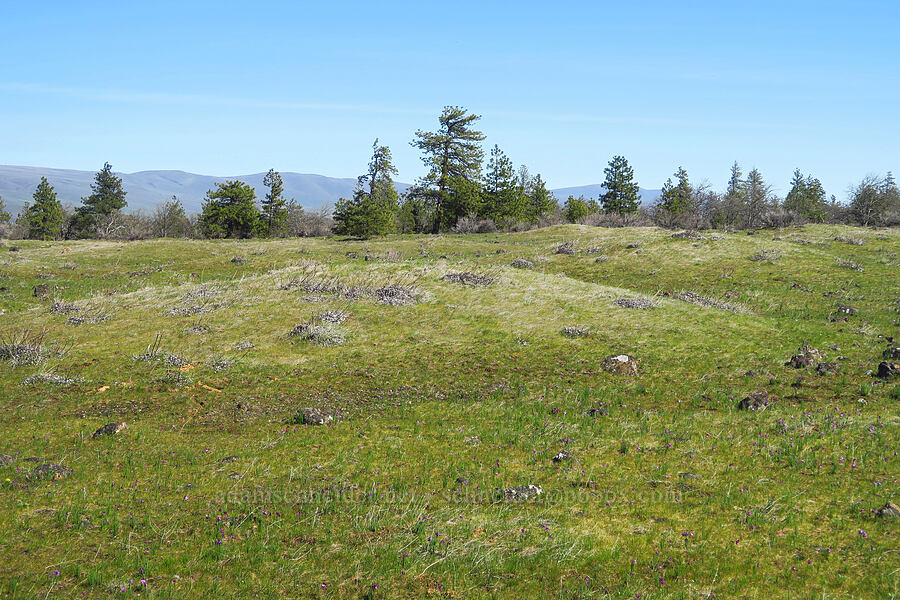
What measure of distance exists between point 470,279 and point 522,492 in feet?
63.3

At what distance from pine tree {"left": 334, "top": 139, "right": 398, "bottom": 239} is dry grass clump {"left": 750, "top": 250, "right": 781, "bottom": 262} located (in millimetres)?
43625

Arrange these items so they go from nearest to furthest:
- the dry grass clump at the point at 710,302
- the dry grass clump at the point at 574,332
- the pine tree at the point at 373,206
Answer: the dry grass clump at the point at 574,332
the dry grass clump at the point at 710,302
the pine tree at the point at 373,206

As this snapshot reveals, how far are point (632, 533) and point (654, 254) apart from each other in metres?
33.6

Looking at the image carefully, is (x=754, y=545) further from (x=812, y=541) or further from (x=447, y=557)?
(x=447, y=557)

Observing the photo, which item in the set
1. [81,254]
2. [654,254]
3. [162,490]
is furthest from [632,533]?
[81,254]

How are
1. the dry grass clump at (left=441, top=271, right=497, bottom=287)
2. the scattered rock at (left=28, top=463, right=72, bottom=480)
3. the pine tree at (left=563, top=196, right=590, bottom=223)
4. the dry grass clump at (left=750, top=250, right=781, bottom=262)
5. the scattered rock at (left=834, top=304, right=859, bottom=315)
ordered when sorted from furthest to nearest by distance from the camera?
the pine tree at (left=563, top=196, right=590, bottom=223), the dry grass clump at (left=750, top=250, right=781, bottom=262), the dry grass clump at (left=441, top=271, right=497, bottom=287), the scattered rock at (left=834, top=304, right=859, bottom=315), the scattered rock at (left=28, top=463, right=72, bottom=480)

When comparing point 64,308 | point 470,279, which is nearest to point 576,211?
point 470,279

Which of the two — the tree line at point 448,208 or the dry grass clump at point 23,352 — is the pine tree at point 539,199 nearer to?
the tree line at point 448,208

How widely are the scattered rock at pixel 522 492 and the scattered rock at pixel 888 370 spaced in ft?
37.8

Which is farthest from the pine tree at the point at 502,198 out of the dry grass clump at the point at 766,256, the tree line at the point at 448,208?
the dry grass clump at the point at 766,256

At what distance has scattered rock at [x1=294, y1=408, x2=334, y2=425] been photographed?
42.2 ft

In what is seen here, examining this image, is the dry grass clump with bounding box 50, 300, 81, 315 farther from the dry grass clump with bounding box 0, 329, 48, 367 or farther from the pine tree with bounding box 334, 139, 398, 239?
the pine tree with bounding box 334, 139, 398, 239

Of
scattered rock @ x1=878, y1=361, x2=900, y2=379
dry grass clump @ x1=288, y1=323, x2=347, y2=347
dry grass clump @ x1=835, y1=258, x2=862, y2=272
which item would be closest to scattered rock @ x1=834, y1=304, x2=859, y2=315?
scattered rock @ x1=878, y1=361, x2=900, y2=379

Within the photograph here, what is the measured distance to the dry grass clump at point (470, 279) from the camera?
27328 mm
